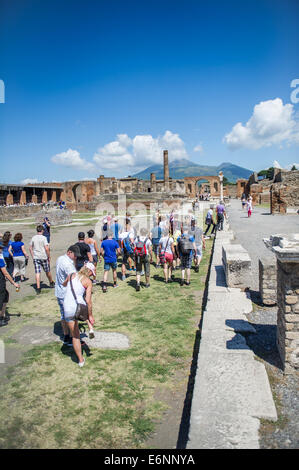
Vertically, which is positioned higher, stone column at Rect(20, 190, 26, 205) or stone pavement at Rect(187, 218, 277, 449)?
stone column at Rect(20, 190, 26, 205)

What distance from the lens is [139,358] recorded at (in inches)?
157

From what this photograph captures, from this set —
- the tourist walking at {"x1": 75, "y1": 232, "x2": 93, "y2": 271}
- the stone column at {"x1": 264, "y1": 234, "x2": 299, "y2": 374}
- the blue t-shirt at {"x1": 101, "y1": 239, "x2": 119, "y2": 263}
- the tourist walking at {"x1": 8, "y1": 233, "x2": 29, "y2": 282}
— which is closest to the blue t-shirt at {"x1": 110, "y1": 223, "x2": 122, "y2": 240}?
the blue t-shirt at {"x1": 101, "y1": 239, "x2": 119, "y2": 263}

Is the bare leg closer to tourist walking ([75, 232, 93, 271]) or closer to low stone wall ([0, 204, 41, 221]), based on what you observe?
tourist walking ([75, 232, 93, 271])

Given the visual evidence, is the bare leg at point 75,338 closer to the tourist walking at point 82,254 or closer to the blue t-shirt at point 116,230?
the tourist walking at point 82,254

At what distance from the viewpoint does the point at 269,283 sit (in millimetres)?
5223

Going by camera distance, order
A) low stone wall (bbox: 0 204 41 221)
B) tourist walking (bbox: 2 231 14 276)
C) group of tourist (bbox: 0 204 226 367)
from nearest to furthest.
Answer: group of tourist (bbox: 0 204 226 367) → tourist walking (bbox: 2 231 14 276) → low stone wall (bbox: 0 204 41 221)

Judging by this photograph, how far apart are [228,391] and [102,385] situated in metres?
1.44

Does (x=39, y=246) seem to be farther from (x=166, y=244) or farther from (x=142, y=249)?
(x=166, y=244)

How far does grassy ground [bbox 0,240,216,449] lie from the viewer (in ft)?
9.14

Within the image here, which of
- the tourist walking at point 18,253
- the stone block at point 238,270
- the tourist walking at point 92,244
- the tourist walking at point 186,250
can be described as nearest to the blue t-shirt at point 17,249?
→ the tourist walking at point 18,253

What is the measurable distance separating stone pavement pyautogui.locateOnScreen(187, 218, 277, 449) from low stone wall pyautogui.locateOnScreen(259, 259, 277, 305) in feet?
2.74

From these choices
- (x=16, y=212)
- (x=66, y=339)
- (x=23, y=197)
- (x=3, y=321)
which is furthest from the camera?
(x=23, y=197)

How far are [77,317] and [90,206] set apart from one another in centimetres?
3624

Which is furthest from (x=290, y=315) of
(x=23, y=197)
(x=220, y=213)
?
(x=23, y=197)
